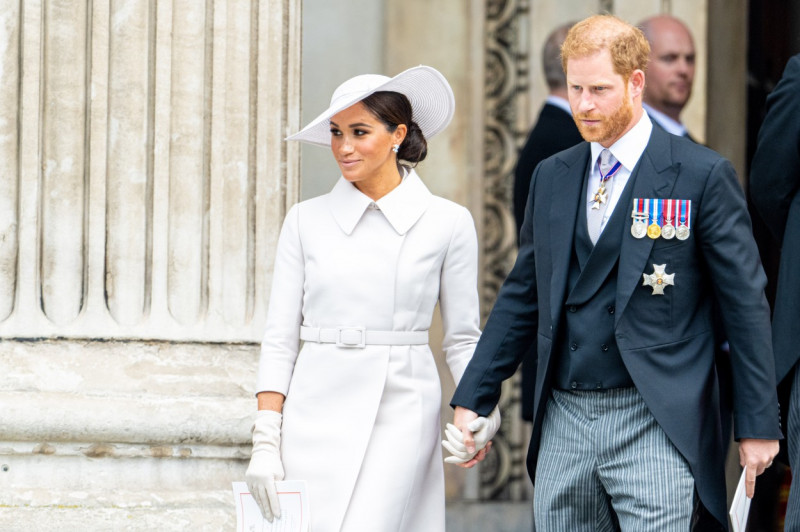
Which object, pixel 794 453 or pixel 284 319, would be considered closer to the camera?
pixel 794 453

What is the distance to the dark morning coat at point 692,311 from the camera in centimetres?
355

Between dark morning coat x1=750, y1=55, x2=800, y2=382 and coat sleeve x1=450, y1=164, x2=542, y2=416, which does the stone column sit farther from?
dark morning coat x1=750, y1=55, x2=800, y2=382

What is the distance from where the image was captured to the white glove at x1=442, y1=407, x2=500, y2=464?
3799 mm

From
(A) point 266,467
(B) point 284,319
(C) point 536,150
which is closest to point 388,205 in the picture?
(B) point 284,319

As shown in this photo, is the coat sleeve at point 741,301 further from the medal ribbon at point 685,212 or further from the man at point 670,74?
the man at point 670,74

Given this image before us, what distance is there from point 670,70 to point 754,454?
273 centimetres

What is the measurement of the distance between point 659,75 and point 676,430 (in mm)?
2755

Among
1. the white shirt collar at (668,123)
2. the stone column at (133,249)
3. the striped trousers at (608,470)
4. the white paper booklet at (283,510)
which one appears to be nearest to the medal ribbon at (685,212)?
the striped trousers at (608,470)

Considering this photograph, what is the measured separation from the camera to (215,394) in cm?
472

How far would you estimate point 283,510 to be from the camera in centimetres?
383

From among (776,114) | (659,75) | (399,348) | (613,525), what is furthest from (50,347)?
(659,75)

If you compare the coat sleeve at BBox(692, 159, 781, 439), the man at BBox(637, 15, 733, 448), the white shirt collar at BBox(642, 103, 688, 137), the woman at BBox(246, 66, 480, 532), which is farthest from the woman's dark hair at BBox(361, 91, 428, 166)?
the man at BBox(637, 15, 733, 448)

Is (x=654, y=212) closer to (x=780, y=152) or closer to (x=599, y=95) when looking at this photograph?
(x=599, y=95)

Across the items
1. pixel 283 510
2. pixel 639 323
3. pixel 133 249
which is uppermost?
pixel 133 249
